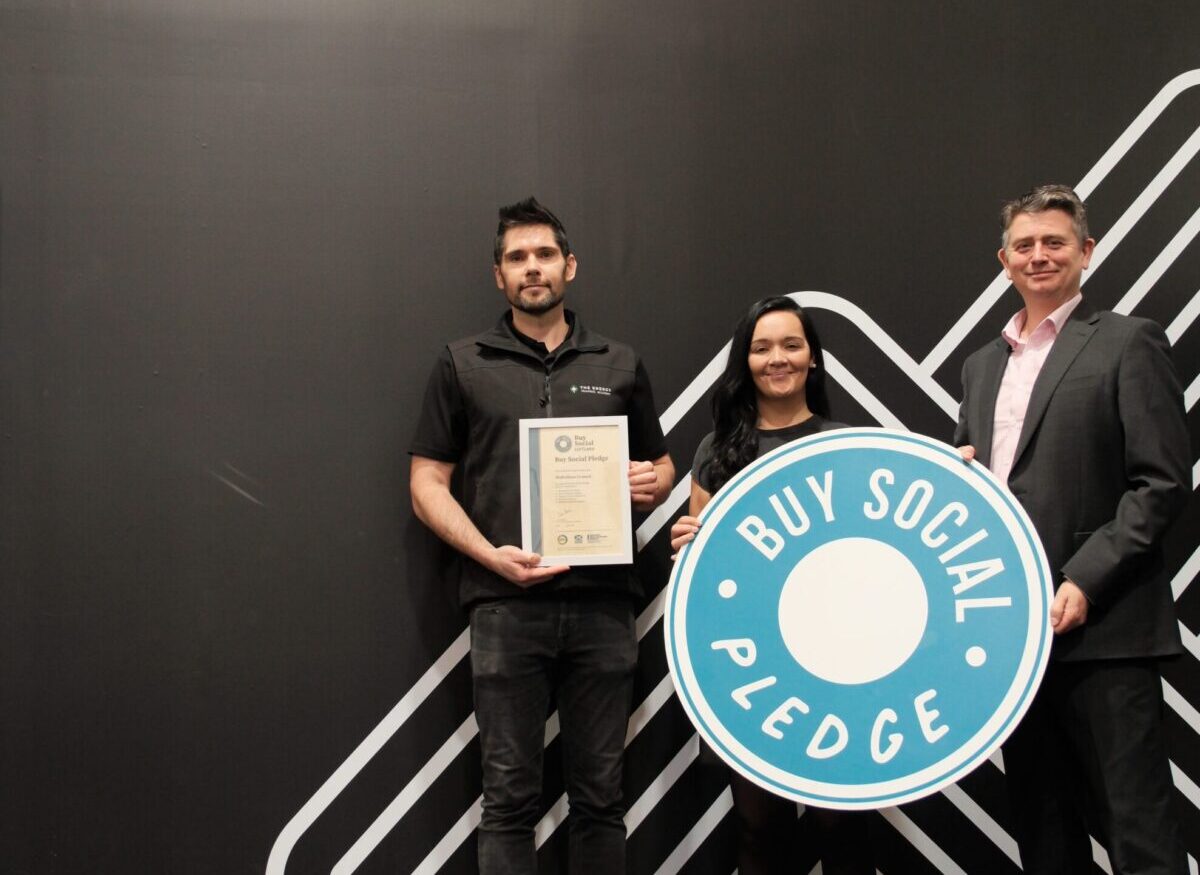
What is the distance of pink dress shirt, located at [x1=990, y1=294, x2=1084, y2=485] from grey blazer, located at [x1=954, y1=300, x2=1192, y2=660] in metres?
0.04

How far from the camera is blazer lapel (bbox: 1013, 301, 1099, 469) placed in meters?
1.92

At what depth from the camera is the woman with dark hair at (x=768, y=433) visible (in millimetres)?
2025

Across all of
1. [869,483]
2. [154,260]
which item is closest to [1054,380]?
[869,483]

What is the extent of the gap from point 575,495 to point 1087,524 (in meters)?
1.03

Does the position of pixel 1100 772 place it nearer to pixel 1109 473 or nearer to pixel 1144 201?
pixel 1109 473

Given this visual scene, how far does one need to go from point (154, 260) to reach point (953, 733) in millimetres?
2204

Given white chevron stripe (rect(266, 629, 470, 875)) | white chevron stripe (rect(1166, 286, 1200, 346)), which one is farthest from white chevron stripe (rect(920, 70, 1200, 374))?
white chevron stripe (rect(266, 629, 470, 875))

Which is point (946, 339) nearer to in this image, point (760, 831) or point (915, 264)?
point (915, 264)

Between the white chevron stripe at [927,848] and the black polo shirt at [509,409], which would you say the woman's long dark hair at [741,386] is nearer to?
the black polo shirt at [509,409]

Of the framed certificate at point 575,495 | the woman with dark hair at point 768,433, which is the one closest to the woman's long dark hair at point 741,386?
the woman with dark hair at point 768,433

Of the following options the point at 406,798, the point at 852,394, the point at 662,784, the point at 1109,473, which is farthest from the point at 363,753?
the point at 1109,473

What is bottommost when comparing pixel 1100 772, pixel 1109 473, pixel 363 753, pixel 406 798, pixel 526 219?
pixel 406 798

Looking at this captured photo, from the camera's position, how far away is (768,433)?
214 cm

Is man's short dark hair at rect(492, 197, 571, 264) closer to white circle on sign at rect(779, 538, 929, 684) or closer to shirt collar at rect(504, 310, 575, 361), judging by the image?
shirt collar at rect(504, 310, 575, 361)
